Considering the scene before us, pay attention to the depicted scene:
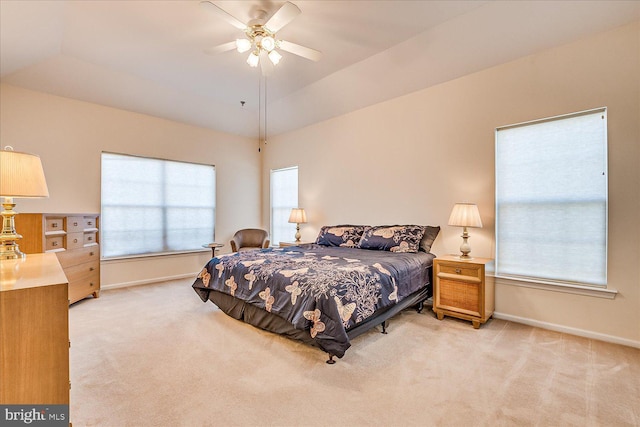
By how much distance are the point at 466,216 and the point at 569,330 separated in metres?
1.45

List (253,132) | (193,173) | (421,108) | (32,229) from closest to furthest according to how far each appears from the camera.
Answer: (32,229)
(421,108)
(193,173)
(253,132)

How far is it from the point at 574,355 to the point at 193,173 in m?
5.76

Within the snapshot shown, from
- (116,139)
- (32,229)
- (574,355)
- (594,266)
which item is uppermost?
(116,139)

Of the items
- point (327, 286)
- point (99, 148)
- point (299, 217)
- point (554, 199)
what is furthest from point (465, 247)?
point (99, 148)

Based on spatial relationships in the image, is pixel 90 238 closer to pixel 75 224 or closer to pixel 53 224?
pixel 75 224

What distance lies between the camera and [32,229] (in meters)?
3.12

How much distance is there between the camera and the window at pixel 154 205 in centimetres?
449

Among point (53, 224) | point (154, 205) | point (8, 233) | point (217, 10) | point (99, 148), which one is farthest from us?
point (154, 205)

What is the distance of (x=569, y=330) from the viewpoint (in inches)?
112

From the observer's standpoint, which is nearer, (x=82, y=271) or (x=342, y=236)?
(x=82, y=271)

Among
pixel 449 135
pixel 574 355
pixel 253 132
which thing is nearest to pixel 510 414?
pixel 574 355

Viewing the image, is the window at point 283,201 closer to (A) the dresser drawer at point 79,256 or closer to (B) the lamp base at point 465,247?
(A) the dresser drawer at point 79,256

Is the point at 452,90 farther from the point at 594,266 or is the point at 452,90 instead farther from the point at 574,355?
the point at 574,355

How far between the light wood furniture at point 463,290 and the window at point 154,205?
14.0 feet
